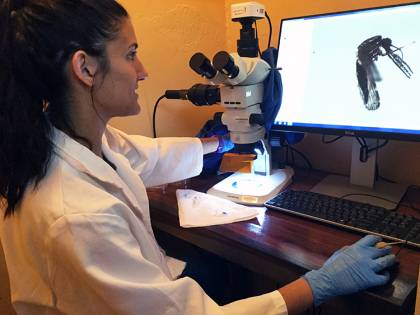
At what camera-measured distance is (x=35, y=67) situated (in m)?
0.63

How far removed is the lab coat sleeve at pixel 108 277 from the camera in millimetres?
585

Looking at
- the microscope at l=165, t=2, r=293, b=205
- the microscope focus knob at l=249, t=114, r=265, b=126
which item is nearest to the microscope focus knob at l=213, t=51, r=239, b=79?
the microscope at l=165, t=2, r=293, b=205

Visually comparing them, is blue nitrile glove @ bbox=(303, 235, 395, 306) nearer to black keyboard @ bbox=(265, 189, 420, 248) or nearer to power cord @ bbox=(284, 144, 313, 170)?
black keyboard @ bbox=(265, 189, 420, 248)

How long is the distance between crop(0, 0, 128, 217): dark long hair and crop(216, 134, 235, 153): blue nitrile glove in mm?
614

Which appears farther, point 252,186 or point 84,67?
point 252,186

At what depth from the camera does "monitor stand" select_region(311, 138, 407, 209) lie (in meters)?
1.02

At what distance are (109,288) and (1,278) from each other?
0.87m

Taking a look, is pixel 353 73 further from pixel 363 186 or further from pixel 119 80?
pixel 119 80

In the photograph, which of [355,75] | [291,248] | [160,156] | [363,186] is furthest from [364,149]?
[160,156]

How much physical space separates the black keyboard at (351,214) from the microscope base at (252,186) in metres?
0.04

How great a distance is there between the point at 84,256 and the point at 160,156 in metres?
0.59

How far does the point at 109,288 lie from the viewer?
0.59 m

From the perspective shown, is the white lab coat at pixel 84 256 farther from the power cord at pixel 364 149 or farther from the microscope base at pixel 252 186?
the power cord at pixel 364 149

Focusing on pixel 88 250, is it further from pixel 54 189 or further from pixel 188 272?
pixel 188 272
